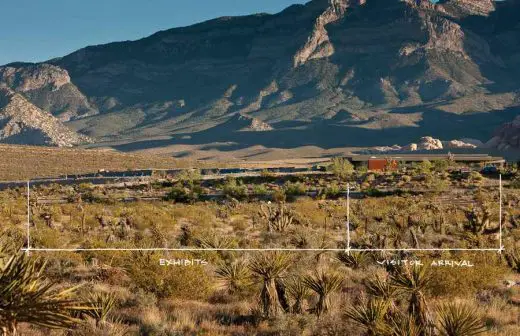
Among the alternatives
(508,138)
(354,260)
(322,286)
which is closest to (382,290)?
(322,286)

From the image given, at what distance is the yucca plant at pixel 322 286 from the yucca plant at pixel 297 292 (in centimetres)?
14

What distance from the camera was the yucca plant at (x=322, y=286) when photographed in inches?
461

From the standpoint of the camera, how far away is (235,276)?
13633mm

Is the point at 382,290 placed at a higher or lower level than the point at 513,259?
higher

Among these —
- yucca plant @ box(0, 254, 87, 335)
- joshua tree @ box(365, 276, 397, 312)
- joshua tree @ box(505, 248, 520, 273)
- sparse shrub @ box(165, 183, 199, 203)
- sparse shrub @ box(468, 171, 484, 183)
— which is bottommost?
sparse shrub @ box(165, 183, 199, 203)

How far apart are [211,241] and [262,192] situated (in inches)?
1245

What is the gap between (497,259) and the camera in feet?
55.1

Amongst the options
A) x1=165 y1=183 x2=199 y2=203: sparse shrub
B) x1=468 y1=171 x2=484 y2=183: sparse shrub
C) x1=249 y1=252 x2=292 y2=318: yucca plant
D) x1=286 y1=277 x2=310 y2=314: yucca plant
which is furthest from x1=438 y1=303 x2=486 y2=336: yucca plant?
x1=468 y1=171 x2=484 y2=183: sparse shrub

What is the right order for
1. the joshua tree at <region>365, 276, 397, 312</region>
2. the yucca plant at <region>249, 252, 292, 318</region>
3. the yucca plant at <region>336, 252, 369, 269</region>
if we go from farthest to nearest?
1. the yucca plant at <region>336, 252, 369, 269</region>
2. the yucca plant at <region>249, 252, 292, 318</region>
3. the joshua tree at <region>365, 276, 397, 312</region>

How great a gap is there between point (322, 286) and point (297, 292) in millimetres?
569

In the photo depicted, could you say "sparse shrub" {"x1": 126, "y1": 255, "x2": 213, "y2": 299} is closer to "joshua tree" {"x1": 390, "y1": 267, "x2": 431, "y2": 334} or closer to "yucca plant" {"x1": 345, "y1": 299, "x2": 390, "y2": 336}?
"yucca plant" {"x1": 345, "y1": 299, "x2": 390, "y2": 336}

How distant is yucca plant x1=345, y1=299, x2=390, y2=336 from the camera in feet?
31.6

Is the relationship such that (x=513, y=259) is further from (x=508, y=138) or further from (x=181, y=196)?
(x=508, y=138)

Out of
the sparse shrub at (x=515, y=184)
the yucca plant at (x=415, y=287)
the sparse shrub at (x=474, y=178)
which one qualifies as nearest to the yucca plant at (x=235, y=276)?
the yucca plant at (x=415, y=287)
